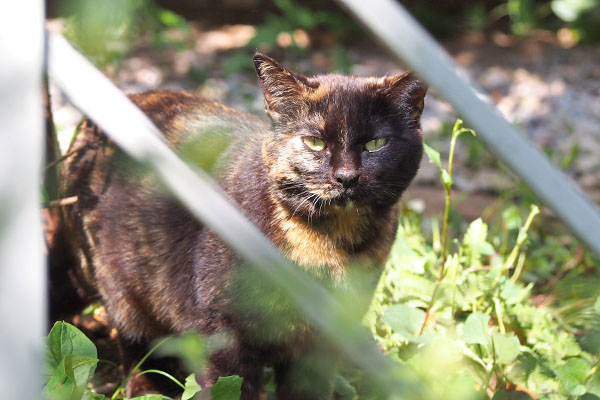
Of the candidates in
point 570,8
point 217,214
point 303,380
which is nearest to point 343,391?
point 303,380

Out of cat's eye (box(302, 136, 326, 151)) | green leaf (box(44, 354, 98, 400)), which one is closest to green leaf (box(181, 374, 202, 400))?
green leaf (box(44, 354, 98, 400))

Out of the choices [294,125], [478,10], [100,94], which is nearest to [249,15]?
[478,10]

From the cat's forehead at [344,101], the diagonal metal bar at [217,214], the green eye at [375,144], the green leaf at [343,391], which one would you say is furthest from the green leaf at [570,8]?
the diagonal metal bar at [217,214]

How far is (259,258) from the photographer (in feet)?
3.00

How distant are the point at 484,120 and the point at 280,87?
56.7 inches

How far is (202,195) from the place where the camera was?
0.94m

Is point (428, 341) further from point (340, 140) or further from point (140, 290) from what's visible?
point (140, 290)

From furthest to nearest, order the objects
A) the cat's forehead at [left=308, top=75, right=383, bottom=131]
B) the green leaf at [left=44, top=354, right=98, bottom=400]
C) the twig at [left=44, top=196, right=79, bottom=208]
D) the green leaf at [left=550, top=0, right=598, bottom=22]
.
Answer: the green leaf at [left=550, top=0, right=598, bottom=22] → the twig at [left=44, top=196, right=79, bottom=208] → the cat's forehead at [left=308, top=75, right=383, bottom=131] → the green leaf at [left=44, top=354, right=98, bottom=400]

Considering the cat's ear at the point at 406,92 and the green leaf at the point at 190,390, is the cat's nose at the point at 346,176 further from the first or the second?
the green leaf at the point at 190,390

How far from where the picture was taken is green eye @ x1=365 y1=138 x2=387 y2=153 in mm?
2244

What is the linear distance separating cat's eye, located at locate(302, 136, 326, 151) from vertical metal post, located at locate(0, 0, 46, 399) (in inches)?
52.9

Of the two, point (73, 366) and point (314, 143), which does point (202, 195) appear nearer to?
point (73, 366)

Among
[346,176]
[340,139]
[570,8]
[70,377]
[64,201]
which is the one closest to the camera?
[70,377]

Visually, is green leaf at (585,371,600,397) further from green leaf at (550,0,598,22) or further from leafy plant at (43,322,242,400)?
green leaf at (550,0,598,22)
